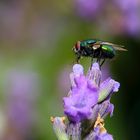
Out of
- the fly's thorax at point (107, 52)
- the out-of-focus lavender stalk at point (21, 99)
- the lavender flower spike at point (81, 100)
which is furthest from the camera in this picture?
the out-of-focus lavender stalk at point (21, 99)

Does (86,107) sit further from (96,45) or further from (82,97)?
(96,45)

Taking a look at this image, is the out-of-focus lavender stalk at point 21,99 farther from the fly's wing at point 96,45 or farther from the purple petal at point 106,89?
the purple petal at point 106,89

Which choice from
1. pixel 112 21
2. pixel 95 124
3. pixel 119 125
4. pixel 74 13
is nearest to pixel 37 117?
pixel 119 125

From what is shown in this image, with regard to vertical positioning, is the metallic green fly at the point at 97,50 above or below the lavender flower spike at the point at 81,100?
above

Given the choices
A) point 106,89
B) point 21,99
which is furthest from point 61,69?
point 106,89

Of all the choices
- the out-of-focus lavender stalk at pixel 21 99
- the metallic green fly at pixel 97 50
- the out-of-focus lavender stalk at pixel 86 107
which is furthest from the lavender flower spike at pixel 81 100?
the out-of-focus lavender stalk at pixel 21 99

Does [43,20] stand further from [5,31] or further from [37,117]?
[37,117]
